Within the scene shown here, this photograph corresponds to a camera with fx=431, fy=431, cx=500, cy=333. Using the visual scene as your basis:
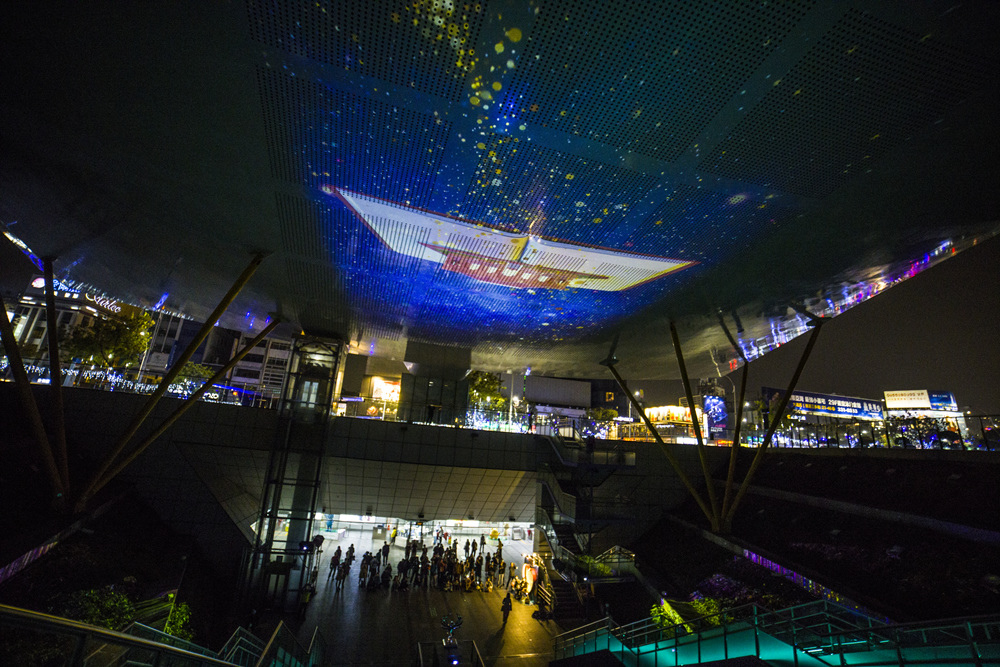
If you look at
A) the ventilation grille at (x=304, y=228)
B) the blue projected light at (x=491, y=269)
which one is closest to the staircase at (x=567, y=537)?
the blue projected light at (x=491, y=269)

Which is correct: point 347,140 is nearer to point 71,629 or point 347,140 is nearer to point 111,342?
point 71,629

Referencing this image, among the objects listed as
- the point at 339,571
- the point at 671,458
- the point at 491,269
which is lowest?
the point at 339,571

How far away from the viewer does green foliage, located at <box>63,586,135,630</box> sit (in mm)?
8633

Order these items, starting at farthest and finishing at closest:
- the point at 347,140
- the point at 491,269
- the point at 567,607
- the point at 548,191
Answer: the point at 567,607 < the point at 491,269 < the point at 548,191 < the point at 347,140

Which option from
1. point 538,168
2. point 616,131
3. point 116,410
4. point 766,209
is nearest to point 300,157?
point 538,168

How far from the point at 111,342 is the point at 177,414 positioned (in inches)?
852

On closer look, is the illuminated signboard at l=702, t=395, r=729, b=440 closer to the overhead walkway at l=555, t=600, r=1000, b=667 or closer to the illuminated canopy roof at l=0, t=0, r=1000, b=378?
the illuminated canopy roof at l=0, t=0, r=1000, b=378

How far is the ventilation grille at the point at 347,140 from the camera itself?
532 cm

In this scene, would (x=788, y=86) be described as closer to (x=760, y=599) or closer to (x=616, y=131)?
(x=616, y=131)

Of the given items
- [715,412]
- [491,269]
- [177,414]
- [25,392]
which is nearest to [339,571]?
[177,414]

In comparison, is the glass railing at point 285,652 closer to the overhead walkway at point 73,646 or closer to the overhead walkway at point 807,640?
the overhead walkway at point 73,646

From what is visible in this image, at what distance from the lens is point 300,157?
252 inches

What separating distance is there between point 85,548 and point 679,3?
55.0 feet

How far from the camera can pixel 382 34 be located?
4.48 meters
